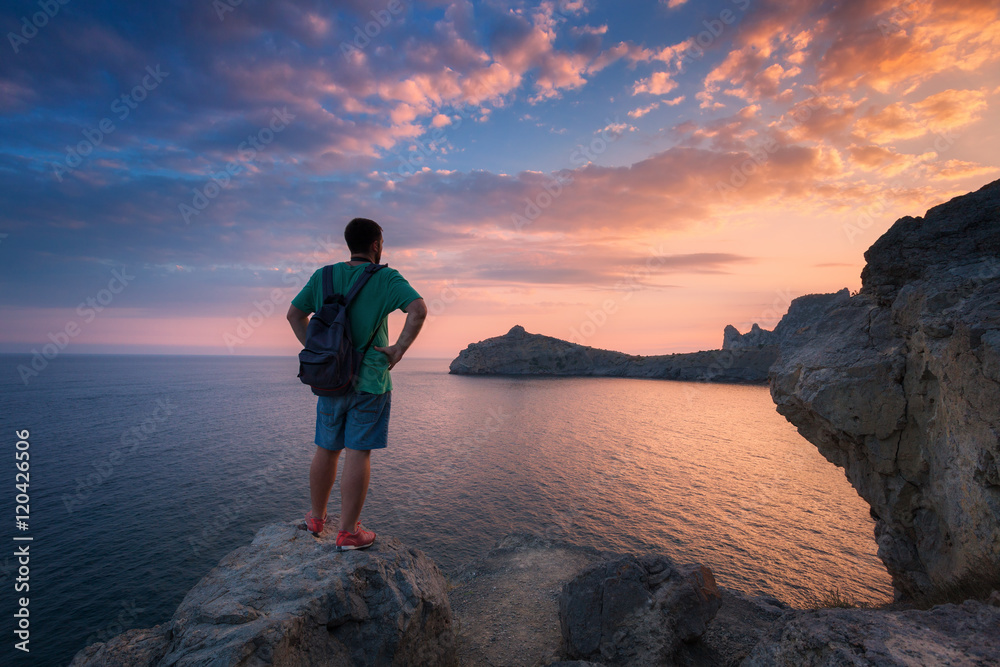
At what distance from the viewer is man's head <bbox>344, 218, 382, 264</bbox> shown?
4461mm

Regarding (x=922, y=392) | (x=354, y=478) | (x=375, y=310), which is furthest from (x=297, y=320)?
(x=922, y=392)

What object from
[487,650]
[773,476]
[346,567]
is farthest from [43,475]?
[773,476]

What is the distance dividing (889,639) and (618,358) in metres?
131

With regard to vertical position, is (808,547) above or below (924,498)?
below

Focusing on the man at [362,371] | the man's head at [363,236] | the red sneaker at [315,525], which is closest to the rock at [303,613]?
the red sneaker at [315,525]

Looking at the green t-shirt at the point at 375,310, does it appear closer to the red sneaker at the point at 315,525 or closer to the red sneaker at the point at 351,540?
the red sneaker at the point at 351,540

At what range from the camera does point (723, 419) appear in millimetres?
49781

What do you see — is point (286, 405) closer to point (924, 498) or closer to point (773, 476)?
point (773, 476)

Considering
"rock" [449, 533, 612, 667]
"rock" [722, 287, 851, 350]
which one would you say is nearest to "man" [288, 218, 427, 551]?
"rock" [449, 533, 612, 667]

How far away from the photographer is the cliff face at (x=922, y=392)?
214 inches

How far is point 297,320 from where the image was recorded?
4.62m

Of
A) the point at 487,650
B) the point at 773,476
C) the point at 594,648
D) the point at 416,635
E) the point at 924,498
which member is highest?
the point at 924,498

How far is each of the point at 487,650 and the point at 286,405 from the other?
55924mm

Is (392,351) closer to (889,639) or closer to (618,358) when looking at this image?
(889,639)
